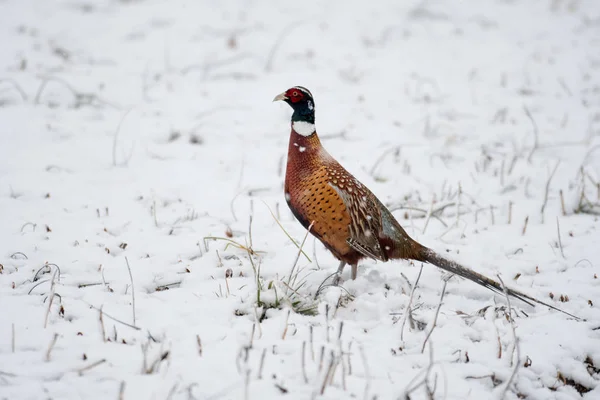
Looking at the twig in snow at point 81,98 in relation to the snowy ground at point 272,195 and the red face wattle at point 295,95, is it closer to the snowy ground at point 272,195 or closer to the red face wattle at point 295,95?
the snowy ground at point 272,195

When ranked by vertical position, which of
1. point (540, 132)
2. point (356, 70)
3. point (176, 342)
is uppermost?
point (356, 70)

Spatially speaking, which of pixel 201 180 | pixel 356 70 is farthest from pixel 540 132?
pixel 201 180

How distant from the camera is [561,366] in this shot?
107 inches

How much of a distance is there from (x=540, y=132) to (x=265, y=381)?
211 inches

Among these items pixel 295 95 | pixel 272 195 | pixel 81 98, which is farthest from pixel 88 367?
pixel 81 98

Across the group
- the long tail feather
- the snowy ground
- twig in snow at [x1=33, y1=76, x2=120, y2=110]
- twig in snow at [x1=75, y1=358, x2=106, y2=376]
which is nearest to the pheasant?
the long tail feather

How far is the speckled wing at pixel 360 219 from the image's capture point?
3.34m

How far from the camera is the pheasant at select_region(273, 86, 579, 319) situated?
130 inches

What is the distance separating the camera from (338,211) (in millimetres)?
3303

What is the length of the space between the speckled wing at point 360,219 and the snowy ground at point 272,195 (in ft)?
0.92

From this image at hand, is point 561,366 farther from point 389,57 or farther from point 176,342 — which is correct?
point 389,57

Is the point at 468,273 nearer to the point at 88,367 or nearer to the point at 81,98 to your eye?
the point at 88,367

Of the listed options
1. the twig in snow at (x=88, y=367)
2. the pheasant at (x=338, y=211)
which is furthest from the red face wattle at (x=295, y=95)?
the twig in snow at (x=88, y=367)

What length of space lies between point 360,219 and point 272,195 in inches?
65.8
